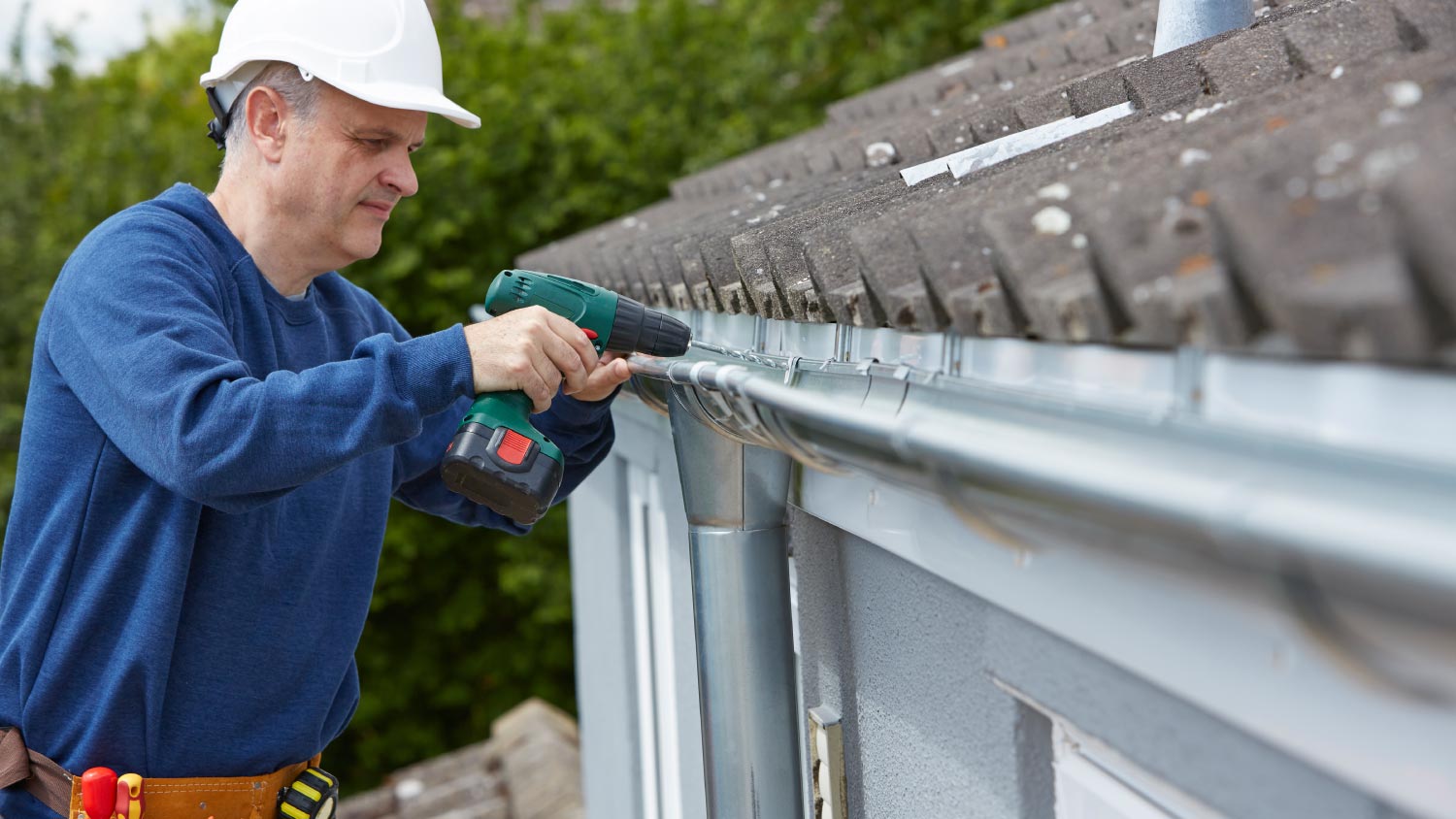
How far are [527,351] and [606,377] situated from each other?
0.42 metres

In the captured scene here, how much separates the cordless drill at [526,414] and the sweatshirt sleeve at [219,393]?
10 centimetres

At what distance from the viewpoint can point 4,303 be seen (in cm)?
865

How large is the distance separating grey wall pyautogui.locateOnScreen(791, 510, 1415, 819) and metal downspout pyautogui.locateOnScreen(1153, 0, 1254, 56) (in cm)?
110

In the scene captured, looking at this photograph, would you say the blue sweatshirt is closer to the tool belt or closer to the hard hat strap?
the tool belt

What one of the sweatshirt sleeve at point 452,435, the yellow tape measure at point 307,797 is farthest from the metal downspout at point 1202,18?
the yellow tape measure at point 307,797

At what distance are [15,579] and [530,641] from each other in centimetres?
702

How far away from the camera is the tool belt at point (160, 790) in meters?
2.18

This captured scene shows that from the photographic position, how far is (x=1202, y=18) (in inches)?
84.7

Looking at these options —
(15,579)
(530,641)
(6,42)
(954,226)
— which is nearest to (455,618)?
(530,641)

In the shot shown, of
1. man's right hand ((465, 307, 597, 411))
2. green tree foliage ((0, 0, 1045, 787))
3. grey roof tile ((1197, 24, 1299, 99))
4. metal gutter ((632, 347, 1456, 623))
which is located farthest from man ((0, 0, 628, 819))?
green tree foliage ((0, 0, 1045, 787))

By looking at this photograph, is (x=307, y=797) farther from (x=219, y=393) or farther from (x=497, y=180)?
(x=497, y=180)

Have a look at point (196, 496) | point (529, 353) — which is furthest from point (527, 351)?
point (196, 496)

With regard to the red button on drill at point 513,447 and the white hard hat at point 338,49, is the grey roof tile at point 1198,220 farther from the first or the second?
the white hard hat at point 338,49

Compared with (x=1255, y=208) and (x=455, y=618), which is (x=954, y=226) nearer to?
(x=1255, y=208)
